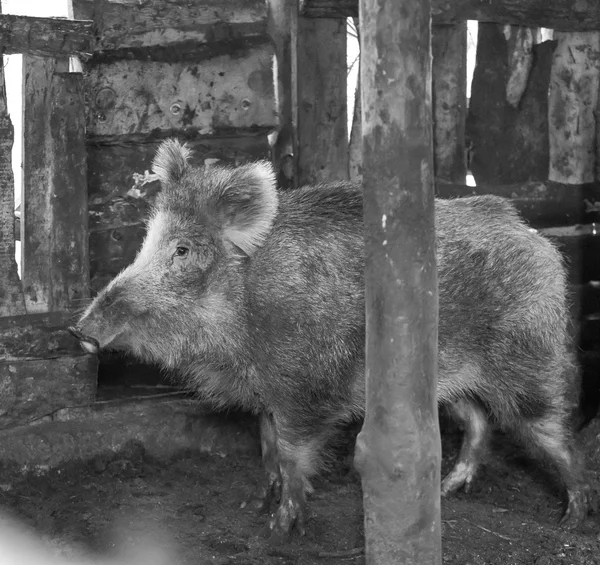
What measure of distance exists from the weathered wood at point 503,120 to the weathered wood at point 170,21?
52.5 inches

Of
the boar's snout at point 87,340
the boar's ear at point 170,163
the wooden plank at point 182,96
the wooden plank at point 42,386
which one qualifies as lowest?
the wooden plank at point 42,386

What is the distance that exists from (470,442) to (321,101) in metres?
1.99

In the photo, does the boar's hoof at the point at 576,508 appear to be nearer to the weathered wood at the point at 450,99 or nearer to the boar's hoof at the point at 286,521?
the boar's hoof at the point at 286,521

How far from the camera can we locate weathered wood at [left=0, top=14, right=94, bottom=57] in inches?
170

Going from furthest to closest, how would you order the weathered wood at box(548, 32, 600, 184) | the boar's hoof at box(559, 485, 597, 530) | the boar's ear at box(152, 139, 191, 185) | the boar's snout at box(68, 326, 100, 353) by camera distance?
the weathered wood at box(548, 32, 600, 184) → the boar's hoof at box(559, 485, 597, 530) → the boar's ear at box(152, 139, 191, 185) → the boar's snout at box(68, 326, 100, 353)

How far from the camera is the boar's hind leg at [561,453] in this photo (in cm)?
443

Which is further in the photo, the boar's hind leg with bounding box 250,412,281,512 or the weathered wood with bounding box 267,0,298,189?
the weathered wood with bounding box 267,0,298,189

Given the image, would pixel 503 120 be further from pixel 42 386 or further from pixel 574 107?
pixel 42 386

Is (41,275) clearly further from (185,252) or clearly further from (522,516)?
(522,516)

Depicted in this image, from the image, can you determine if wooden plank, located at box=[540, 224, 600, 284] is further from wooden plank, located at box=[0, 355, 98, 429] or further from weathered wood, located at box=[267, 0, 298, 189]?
wooden plank, located at box=[0, 355, 98, 429]

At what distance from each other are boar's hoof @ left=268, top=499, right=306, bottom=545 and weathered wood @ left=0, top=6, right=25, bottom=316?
5.34 feet

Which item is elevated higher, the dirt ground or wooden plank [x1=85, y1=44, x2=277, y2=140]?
wooden plank [x1=85, y1=44, x2=277, y2=140]

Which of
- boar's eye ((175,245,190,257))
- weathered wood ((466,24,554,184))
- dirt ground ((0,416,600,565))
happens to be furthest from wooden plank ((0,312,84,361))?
Result: weathered wood ((466,24,554,184))

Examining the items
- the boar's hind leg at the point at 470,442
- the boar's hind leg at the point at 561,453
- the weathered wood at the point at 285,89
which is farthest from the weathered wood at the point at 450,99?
the boar's hind leg at the point at 561,453
